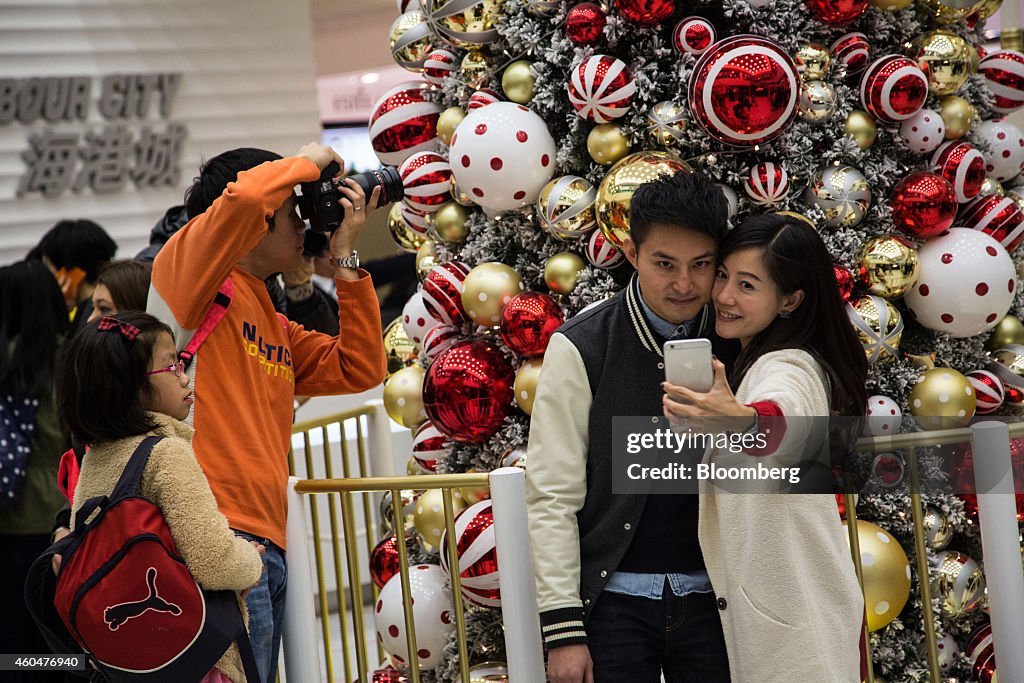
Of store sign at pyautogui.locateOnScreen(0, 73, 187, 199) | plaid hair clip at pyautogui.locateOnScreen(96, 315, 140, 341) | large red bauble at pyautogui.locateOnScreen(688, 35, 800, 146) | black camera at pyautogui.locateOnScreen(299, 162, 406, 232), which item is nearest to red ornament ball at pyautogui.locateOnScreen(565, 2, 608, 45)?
large red bauble at pyautogui.locateOnScreen(688, 35, 800, 146)

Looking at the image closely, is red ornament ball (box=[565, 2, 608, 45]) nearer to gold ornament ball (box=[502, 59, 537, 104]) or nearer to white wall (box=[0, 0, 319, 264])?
gold ornament ball (box=[502, 59, 537, 104])

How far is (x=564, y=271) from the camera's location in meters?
2.67

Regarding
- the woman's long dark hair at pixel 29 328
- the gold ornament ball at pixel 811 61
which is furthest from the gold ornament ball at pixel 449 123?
the woman's long dark hair at pixel 29 328

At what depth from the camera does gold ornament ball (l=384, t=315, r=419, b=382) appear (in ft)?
11.0

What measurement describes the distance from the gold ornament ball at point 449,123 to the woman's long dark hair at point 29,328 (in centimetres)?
136

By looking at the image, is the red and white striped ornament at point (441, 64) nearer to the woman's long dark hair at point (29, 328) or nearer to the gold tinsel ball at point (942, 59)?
the gold tinsel ball at point (942, 59)

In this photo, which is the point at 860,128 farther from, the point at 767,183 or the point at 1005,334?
the point at 1005,334

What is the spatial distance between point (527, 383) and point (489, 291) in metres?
0.27

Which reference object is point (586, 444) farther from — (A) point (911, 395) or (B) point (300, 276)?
(B) point (300, 276)

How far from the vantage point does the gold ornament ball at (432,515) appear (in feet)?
9.39

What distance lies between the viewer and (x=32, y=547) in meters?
3.30

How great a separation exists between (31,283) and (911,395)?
257 cm

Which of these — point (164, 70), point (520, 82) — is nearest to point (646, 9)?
point (520, 82)

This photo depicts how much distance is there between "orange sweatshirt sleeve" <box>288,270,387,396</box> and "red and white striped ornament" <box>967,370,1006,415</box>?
1.54 m
